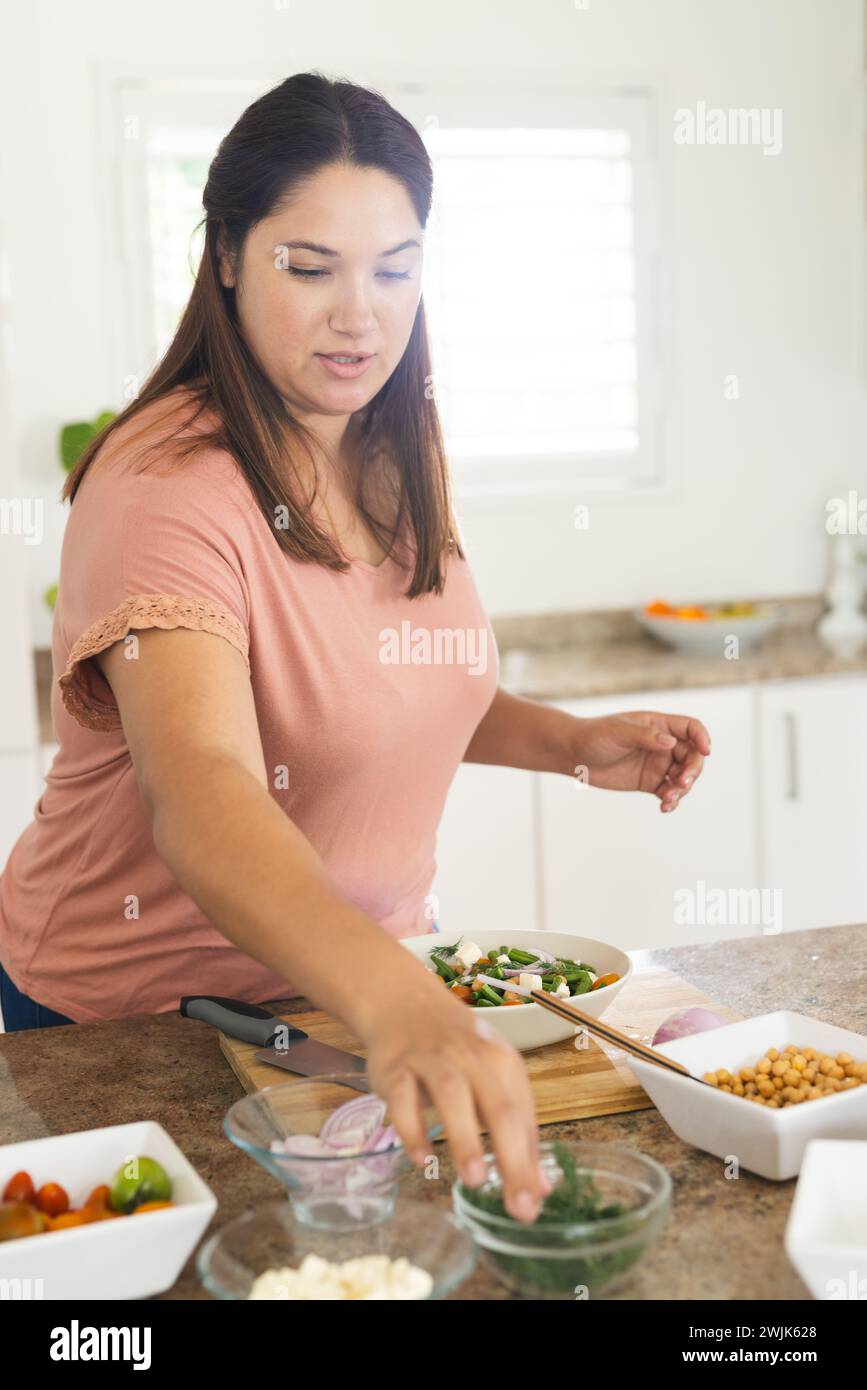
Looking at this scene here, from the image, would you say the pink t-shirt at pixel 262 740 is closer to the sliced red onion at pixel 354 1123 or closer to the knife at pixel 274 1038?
the knife at pixel 274 1038

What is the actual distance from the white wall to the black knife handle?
6.95ft

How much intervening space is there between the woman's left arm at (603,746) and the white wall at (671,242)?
5.87 ft

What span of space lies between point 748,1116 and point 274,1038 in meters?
0.42

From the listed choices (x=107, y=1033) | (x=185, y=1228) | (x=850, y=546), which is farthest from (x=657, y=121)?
(x=185, y=1228)

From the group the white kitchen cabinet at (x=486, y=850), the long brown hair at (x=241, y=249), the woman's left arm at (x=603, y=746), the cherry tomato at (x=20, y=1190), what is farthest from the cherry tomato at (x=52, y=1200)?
the white kitchen cabinet at (x=486, y=850)

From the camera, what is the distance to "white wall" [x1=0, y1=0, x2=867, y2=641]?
3197mm

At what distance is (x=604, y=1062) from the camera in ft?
3.88

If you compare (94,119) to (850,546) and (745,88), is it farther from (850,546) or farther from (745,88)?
(850,546)

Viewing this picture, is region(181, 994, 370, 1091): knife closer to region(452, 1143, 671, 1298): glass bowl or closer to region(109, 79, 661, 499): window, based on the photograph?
region(452, 1143, 671, 1298): glass bowl

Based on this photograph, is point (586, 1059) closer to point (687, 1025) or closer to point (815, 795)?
point (687, 1025)

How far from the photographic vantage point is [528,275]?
3.50 m

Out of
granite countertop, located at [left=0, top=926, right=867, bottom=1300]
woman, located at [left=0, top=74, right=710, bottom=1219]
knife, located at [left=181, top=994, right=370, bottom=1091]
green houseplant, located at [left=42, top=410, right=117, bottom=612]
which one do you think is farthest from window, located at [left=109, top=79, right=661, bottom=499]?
knife, located at [left=181, top=994, right=370, bottom=1091]

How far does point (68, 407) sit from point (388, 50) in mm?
1099

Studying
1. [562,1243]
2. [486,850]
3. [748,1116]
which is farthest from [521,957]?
[486,850]
